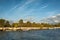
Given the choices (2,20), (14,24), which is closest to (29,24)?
(14,24)

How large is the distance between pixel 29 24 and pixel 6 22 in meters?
38.4

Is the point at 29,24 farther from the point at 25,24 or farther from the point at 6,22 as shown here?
the point at 6,22

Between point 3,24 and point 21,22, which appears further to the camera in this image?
point 21,22

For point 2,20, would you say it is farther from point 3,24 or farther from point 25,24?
point 25,24

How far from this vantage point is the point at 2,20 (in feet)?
527

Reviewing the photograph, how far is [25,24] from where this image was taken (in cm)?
18325

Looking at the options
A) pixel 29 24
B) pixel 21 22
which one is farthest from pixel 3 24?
pixel 29 24

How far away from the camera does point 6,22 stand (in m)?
159

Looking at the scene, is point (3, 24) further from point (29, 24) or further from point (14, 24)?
point (29, 24)

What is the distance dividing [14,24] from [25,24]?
21.8 m

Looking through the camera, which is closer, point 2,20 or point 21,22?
point 2,20

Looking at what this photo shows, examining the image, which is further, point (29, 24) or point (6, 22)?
point (29, 24)

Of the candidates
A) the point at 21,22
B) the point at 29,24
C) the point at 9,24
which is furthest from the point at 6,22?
the point at 29,24

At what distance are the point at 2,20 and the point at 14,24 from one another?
13.8 meters
